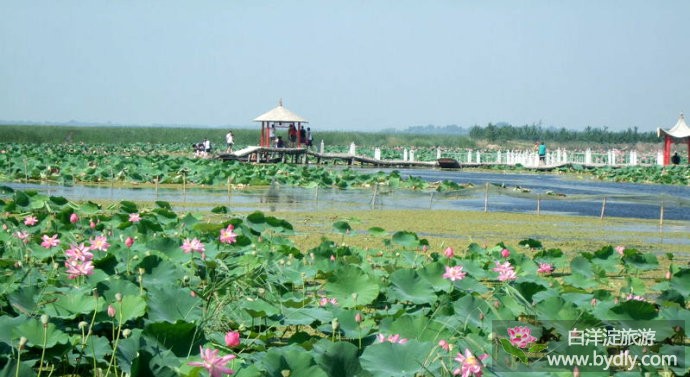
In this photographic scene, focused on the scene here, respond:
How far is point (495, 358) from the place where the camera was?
12.0 ft

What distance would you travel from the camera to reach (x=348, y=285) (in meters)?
4.54

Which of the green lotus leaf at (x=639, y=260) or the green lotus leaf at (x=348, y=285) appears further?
the green lotus leaf at (x=639, y=260)

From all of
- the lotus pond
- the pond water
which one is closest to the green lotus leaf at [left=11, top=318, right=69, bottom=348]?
the lotus pond

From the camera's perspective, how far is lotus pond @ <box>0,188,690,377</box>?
A: 3074mm

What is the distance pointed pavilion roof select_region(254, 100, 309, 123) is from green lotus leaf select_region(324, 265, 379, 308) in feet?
86.3

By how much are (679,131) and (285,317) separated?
112 ft

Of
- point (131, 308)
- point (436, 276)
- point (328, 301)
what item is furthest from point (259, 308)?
point (436, 276)

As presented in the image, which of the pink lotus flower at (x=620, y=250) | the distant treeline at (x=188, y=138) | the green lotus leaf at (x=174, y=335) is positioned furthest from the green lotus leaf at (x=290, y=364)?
the distant treeline at (x=188, y=138)

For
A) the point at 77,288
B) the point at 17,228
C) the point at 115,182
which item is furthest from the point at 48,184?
the point at 77,288

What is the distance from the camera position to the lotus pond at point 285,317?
3.07m

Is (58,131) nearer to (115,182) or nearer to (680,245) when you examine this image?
(115,182)

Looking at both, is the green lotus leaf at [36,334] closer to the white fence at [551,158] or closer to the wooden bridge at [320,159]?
the wooden bridge at [320,159]

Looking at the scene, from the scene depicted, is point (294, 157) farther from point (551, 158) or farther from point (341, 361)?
point (341, 361)

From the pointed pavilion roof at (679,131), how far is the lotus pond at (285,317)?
31169 mm
